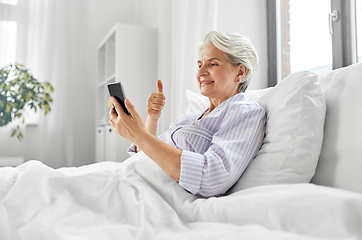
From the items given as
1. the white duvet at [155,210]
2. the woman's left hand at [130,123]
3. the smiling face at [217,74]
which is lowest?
the white duvet at [155,210]

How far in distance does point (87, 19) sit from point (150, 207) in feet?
10.3

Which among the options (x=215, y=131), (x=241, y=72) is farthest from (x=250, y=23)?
(x=215, y=131)

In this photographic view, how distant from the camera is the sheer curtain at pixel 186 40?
2.25 meters

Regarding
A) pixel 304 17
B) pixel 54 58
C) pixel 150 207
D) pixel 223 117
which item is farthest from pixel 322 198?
pixel 54 58

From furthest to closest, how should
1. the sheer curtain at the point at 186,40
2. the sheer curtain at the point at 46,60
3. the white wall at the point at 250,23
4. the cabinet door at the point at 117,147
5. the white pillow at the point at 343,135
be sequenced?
the sheer curtain at the point at 46,60, the cabinet door at the point at 117,147, the white wall at the point at 250,23, the sheer curtain at the point at 186,40, the white pillow at the point at 343,135

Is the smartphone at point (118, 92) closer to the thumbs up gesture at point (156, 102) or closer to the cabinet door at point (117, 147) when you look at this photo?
the thumbs up gesture at point (156, 102)

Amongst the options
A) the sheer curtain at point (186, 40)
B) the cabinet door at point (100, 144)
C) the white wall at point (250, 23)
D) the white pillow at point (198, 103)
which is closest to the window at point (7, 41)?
the cabinet door at point (100, 144)

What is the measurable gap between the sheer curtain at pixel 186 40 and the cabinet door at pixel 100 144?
84cm

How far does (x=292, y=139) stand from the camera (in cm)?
90

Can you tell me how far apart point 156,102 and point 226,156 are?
0.47m

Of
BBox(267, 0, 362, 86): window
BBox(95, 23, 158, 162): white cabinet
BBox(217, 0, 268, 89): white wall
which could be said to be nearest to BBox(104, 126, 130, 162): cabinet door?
BBox(95, 23, 158, 162): white cabinet

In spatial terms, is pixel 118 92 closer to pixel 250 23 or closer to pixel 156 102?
pixel 156 102

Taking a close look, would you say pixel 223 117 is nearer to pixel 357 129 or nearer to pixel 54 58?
pixel 357 129

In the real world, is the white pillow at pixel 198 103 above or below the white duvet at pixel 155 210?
above
